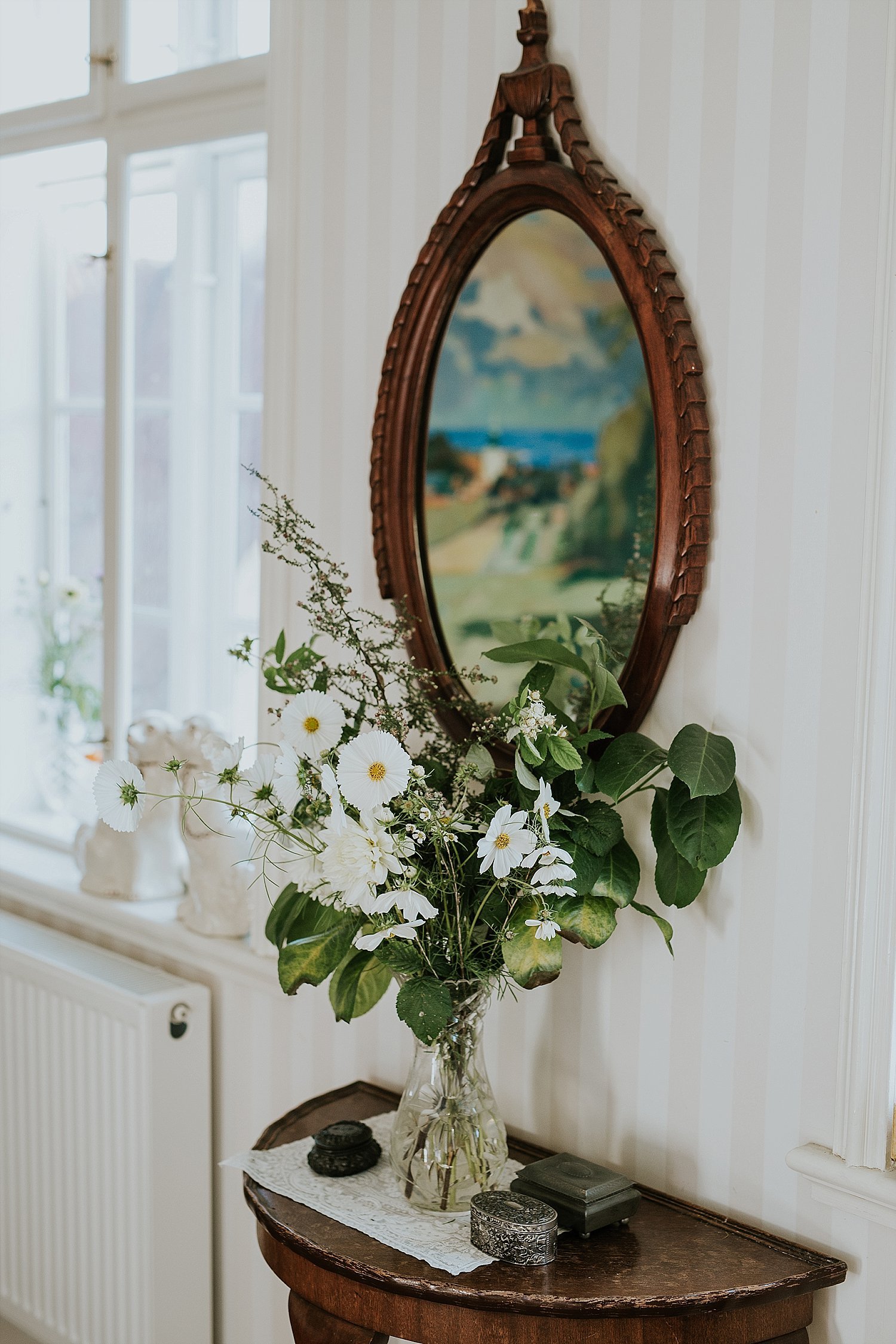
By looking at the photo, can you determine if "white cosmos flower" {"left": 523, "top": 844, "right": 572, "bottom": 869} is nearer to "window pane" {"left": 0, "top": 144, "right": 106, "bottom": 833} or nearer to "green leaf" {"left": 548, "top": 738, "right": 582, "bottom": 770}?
"green leaf" {"left": 548, "top": 738, "right": 582, "bottom": 770}

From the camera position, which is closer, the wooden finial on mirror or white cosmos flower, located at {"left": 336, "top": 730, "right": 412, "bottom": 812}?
white cosmos flower, located at {"left": 336, "top": 730, "right": 412, "bottom": 812}

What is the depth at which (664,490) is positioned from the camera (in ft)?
4.44

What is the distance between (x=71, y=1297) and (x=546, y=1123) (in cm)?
105

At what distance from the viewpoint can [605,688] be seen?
1296mm

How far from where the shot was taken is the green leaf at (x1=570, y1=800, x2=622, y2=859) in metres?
1.29

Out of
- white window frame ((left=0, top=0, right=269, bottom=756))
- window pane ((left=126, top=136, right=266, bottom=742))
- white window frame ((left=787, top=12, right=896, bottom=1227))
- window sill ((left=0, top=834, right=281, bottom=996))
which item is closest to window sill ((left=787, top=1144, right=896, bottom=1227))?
white window frame ((left=787, top=12, right=896, bottom=1227))

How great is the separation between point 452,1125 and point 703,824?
431 millimetres

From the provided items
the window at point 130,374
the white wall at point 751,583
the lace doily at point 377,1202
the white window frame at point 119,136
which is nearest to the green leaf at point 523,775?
the white wall at point 751,583

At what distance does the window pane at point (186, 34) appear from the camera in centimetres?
213

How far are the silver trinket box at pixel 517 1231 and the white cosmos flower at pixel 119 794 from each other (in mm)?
517

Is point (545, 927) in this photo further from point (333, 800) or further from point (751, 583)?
point (751, 583)

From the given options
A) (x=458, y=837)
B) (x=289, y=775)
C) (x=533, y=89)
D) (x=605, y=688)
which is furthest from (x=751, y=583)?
(x=533, y=89)

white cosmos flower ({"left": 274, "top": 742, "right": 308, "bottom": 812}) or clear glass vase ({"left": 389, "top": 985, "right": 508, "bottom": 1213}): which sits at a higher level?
white cosmos flower ({"left": 274, "top": 742, "right": 308, "bottom": 812})

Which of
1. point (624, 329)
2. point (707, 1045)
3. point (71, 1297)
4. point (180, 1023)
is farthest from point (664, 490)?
point (71, 1297)
